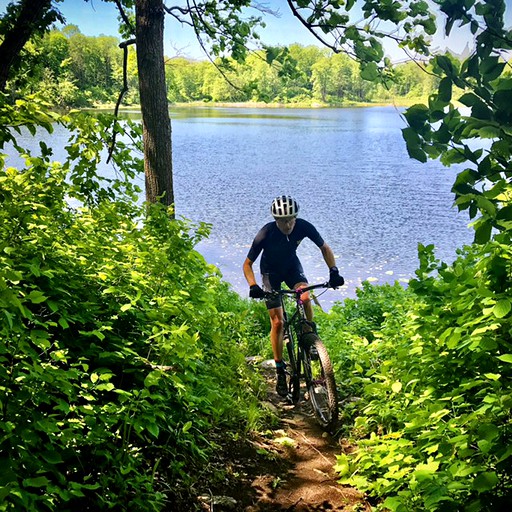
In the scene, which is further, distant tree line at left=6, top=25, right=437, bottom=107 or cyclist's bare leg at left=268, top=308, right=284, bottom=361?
cyclist's bare leg at left=268, top=308, right=284, bottom=361

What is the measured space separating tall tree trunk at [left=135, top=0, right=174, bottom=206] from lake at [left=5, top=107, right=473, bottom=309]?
449 cm

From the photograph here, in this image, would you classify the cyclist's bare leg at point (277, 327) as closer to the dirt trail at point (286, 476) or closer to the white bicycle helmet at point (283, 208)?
the dirt trail at point (286, 476)

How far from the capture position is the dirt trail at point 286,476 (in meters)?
3.79

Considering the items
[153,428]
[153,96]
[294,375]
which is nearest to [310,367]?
[294,375]

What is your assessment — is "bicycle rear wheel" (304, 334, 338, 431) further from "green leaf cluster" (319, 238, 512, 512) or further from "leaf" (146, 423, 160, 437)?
"leaf" (146, 423, 160, 437)

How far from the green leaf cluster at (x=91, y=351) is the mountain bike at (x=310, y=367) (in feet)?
3.30

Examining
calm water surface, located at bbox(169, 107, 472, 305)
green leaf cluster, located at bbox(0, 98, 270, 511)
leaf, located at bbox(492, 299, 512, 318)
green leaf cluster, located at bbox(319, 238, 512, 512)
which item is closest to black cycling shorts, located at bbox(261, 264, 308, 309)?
green leaf cluster, located at bbox(319, 238, 512, 512)

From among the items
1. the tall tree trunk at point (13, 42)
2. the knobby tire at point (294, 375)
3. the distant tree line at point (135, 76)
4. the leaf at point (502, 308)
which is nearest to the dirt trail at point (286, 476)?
the knobby tire at point (294, 375)

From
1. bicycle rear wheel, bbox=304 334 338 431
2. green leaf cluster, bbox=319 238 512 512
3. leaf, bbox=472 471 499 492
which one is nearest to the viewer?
leaf, bbox=472 471 499 492

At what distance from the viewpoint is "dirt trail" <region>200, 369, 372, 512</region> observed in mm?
3789

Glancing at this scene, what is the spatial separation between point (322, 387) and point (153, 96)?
4.32m

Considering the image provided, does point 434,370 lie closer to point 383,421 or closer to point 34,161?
point 383,421

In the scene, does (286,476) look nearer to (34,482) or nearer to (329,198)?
(34,482)

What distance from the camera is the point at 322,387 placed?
5.43m
